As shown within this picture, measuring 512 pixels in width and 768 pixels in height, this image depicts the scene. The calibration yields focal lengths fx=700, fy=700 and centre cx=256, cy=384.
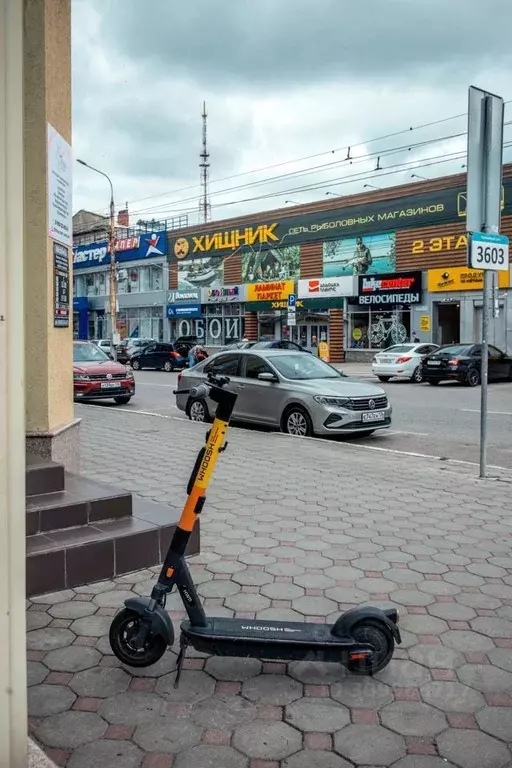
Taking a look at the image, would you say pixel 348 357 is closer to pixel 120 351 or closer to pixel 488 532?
pixel 120 351

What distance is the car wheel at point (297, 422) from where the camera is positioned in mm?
10992

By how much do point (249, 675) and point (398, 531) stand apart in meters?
2.53

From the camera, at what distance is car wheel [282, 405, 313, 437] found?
1099 centimetres

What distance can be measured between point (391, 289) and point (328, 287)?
4244 millimetres

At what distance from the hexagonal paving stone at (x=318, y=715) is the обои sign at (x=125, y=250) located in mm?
46157

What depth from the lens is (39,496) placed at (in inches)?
193

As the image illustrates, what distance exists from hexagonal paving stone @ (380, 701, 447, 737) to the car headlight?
7.84 m

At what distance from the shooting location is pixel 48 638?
360 cm

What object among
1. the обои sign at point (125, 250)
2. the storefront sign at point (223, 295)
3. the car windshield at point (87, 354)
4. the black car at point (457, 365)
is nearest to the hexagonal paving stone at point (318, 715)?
the car windshield at point (87, 354)

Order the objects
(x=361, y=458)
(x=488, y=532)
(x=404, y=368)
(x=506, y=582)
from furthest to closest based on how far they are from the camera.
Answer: (x=404, y=368), (x=361, y=458), (x=488, y=532), (x=506, y=582)

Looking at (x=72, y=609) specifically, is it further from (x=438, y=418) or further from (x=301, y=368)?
(x=438, y=418)

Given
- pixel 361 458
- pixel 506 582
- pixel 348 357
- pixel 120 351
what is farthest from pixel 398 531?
pixel 120 351

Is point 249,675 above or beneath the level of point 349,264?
beneath

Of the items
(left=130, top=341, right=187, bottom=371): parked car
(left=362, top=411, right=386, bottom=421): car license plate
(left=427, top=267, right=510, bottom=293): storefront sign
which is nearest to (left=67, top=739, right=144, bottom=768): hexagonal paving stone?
(left=362, top=411, right=386, bottom=421): car license plate
